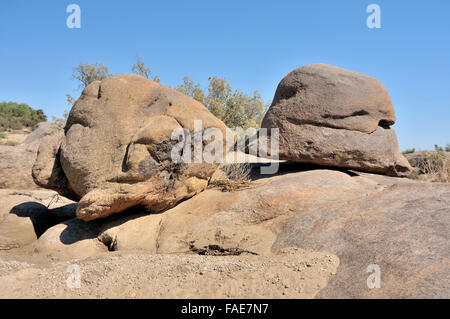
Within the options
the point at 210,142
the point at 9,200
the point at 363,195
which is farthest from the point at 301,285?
the point at 9,200

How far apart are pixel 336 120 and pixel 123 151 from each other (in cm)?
363

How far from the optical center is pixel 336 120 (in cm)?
577

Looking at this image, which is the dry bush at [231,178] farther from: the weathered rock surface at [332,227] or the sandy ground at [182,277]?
the sandy ground at [182,277]

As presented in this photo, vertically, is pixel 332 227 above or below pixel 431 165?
below

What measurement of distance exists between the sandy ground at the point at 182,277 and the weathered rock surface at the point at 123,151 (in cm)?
109

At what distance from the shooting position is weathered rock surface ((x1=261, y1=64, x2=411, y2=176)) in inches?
225

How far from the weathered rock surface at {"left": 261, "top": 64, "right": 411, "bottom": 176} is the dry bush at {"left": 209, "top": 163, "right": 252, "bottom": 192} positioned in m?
0.78

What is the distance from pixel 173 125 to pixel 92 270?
2.15 meters

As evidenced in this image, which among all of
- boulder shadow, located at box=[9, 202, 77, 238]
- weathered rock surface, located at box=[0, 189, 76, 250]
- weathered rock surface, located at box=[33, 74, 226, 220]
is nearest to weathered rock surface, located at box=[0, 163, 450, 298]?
weathered rock surface, located at box=[33, 74, 226, 220]

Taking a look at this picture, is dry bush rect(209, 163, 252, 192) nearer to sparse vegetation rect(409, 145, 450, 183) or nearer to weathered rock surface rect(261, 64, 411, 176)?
weathered rock surface rect(261, 64, 411, 176)

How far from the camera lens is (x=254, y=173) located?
6121 millimetres

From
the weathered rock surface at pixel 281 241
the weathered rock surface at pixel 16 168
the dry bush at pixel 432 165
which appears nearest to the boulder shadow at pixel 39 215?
the weathered rock surface at pixel 281 241

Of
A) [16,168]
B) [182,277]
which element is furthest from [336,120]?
[16,168]

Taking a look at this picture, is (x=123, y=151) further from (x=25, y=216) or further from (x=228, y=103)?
(x=228, y=103)
